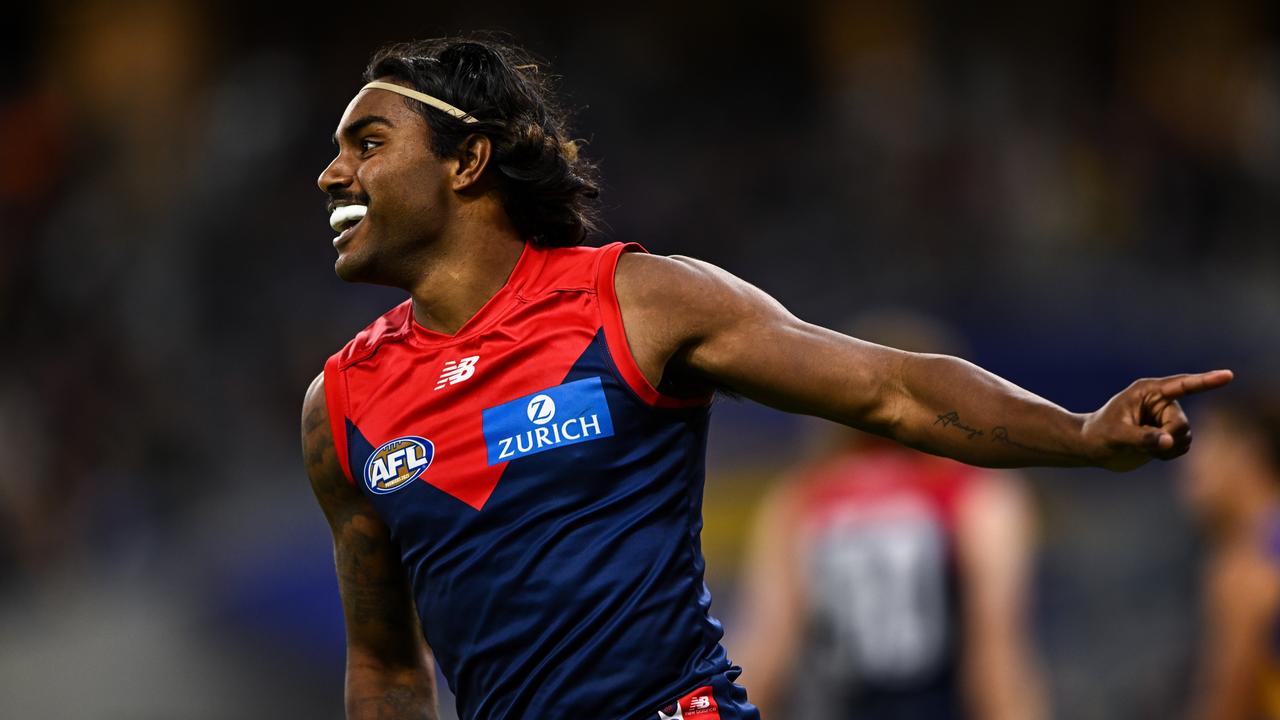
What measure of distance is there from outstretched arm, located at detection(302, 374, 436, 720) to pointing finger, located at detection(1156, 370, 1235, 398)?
1.73 meters

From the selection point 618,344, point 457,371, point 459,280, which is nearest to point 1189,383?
point 618,344

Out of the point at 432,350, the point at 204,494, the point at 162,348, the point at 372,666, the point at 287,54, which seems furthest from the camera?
the point at 287,54

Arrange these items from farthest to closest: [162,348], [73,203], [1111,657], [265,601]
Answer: [73,203]
[162,348]
[265,601]
[1111,657]

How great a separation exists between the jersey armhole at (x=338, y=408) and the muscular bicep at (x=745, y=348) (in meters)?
0.69

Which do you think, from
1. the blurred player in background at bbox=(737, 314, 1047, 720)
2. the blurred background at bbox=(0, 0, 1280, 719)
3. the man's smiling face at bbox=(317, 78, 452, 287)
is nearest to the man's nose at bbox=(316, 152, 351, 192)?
the man's smiling face at bbox=(317, 78, 452, 287)

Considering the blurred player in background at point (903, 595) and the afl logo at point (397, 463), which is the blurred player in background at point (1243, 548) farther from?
the afl logo at point (397, 463)

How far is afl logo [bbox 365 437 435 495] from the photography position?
3.33 meters

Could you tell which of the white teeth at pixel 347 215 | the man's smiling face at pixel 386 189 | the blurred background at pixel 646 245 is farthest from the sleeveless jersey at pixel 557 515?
the blurred background at pixel 646 245

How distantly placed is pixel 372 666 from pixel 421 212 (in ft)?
3.51

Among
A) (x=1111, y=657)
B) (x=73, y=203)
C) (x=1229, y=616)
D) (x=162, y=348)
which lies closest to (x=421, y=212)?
(x=1229, y=616)

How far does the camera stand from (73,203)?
15.6 m

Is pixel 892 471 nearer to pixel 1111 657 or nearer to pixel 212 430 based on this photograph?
pixel 1111 657

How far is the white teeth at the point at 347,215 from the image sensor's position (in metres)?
3.51

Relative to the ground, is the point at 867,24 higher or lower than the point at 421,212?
higher
